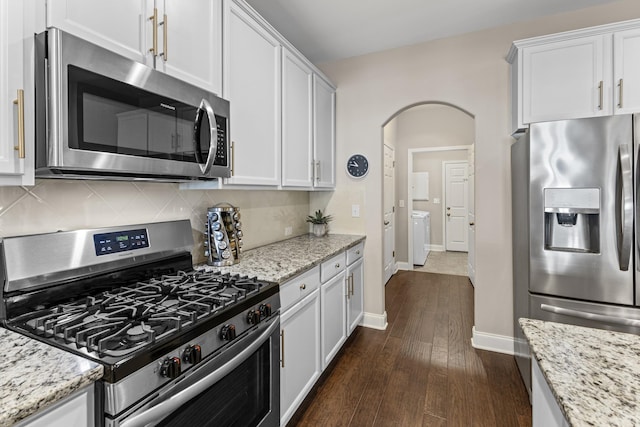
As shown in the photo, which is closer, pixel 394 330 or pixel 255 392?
pixel 255 392

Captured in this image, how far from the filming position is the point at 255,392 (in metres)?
1.38

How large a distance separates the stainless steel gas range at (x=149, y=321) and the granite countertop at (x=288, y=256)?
16 centimetres

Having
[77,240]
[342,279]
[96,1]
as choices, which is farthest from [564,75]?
[77,240]

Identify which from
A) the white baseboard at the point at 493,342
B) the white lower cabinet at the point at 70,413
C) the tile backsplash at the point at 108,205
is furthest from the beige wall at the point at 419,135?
the white lower cabinet at the point at 70,413

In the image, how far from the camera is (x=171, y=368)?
3.01 feet

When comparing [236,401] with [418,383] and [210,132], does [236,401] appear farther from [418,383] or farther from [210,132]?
[418,383]

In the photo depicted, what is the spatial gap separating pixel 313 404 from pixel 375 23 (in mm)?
2857

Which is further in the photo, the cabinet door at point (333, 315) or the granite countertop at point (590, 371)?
the cabinet door at point (333, 315)

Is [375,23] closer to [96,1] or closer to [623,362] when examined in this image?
[96,1]

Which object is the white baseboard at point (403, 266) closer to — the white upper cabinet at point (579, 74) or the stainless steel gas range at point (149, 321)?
the white upper cabinet at point (579, 74)

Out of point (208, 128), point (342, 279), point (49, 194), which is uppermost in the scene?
point (208, 128)

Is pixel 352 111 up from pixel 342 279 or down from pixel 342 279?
up

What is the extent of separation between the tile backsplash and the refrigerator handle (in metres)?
2.30

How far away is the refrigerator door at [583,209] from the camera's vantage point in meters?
1.76
